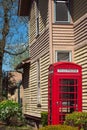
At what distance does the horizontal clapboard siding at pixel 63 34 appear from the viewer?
851 inches

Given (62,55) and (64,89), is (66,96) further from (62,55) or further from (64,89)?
(62,55)

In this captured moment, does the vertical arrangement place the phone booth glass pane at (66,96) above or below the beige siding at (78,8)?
below

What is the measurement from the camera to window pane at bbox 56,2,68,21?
2205 centimetres

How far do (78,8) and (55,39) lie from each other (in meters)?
1.94

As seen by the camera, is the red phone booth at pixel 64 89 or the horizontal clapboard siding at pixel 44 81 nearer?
the red phone booth at pixel 64 89

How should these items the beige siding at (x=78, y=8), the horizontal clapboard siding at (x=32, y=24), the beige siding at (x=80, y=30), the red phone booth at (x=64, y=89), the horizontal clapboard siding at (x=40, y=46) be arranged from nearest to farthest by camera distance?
the red phone booth at (x=64, y=89)
the beige siding at (x=80, y=30)
the beige siding at (x=78, y=8)
the horizontal clapboard siding at (x=40, y=46)
the horizontal clapboard siding at (x=32, y=24)

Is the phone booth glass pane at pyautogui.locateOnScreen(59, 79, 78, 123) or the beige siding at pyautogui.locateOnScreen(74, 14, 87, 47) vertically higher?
the beige siding at pyautogui.locateOnScreen(74, 14, 87, 47)

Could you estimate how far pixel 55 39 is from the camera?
21.7 metres

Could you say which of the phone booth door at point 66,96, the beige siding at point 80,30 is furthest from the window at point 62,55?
the phone booth door at point 66,96

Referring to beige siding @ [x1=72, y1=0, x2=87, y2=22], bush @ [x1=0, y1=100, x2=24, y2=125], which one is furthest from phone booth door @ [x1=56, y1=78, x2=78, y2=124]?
bush @ [x1=0, y1=100, x2=24, y2=125]

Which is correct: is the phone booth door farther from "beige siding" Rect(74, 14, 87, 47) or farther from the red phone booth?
"beige siding" Rect(74, 14, 87, 47)

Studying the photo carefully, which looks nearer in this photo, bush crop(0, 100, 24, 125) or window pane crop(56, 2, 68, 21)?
window pane crop(56, 2, 68, 21)

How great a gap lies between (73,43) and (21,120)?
32.2ft

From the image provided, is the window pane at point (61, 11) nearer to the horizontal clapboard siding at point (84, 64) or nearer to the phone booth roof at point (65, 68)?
the horizontal clapboard siding at point (84, 64)
